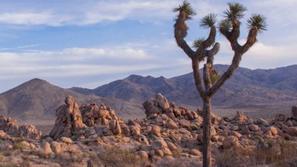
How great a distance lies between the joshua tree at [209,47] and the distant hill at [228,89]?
83690mm

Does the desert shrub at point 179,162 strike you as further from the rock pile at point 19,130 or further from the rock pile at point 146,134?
the rock pile at point 19,130

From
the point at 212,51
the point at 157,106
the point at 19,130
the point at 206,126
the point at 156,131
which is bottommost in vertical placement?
the point at 19,130

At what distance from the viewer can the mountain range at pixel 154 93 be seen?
99.8 meters

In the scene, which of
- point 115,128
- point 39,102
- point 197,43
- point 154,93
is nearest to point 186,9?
point 197,43

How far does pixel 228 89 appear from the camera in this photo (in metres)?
128

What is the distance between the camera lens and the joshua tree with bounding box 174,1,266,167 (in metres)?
19.1

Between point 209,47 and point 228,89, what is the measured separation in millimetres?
108951

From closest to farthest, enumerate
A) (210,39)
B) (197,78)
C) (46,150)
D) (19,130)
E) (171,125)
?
(197,78) < (210,39) < (46,150) < (171,125) < (19,130)

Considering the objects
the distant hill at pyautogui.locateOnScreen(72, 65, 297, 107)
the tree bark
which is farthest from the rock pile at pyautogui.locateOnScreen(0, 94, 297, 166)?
the distant hill at pyautogui.locateOnScreen(72, 65, 297, 107)

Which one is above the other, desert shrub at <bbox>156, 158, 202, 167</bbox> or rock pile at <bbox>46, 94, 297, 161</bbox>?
rock pile at <bbox>46, 94, 297, 161</bbox>

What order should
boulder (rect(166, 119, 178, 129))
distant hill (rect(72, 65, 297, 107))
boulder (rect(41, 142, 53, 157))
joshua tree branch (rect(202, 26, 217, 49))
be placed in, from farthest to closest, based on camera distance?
distant hill (rect(72, 65, 297, 107)) < boulder (rect(166, 119, 178, 129)) < boulder (rect(41, 142, 53, 157)) < joshua tree branch (rect(202, 26, 217, 49))

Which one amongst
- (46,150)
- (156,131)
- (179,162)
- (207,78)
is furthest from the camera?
(156,131)

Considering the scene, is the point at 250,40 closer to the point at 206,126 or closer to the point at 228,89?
the point at 206,126

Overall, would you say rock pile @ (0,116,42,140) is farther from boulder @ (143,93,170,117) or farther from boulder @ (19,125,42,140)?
boulder @ (143,93,170,117)
